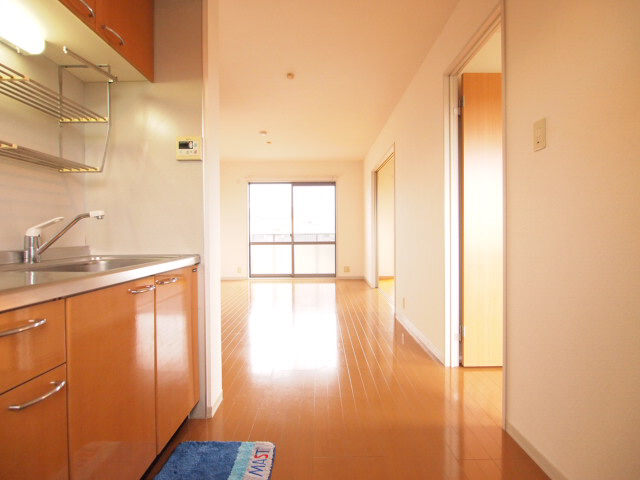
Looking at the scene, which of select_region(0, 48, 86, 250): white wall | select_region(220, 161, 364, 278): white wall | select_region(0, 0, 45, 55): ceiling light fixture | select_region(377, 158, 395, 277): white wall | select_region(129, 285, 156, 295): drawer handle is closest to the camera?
select_region(129, 285, 156, 295): drawer handle

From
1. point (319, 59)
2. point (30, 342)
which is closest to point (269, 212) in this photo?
point (319, 59)

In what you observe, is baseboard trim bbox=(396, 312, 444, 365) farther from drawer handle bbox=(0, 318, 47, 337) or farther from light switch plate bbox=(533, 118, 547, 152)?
drawer handle bbox=(0, 318, 47, 337)

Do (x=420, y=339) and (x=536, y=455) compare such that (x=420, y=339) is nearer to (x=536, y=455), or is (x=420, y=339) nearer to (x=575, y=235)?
(x=536, y=455)

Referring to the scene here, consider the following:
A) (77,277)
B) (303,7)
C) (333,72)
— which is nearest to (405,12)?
(303,7)

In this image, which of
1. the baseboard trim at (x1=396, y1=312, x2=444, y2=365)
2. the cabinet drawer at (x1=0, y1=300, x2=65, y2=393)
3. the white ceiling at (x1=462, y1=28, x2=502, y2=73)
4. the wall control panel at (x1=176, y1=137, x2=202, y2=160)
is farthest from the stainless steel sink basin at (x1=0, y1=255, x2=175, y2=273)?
the white ceiling at (x1=462, y1=28, x2=502, y2=73)

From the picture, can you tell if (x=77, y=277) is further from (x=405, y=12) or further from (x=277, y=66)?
(x=277, y=66)

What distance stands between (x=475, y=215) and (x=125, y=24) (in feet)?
8.09

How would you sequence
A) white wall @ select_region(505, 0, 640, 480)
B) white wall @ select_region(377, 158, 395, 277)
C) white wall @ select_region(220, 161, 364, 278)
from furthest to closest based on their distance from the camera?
white wall @ select_region(377, 158, 395, 277), white wall @ select_region(220, 161, 364, 278), white wall @ select_region(505, 0, 640, 480)

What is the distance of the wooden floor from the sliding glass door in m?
3.75

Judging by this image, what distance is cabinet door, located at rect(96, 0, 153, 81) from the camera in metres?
1.31

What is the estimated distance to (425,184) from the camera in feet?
9.09

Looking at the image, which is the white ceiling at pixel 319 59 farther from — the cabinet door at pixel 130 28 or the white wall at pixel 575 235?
the white wall at pixel 575 235

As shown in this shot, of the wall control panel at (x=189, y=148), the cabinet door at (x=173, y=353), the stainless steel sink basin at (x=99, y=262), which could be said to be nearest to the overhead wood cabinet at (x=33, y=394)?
the cabinet door at (x=173, y=353)

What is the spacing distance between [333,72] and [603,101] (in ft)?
8.08
